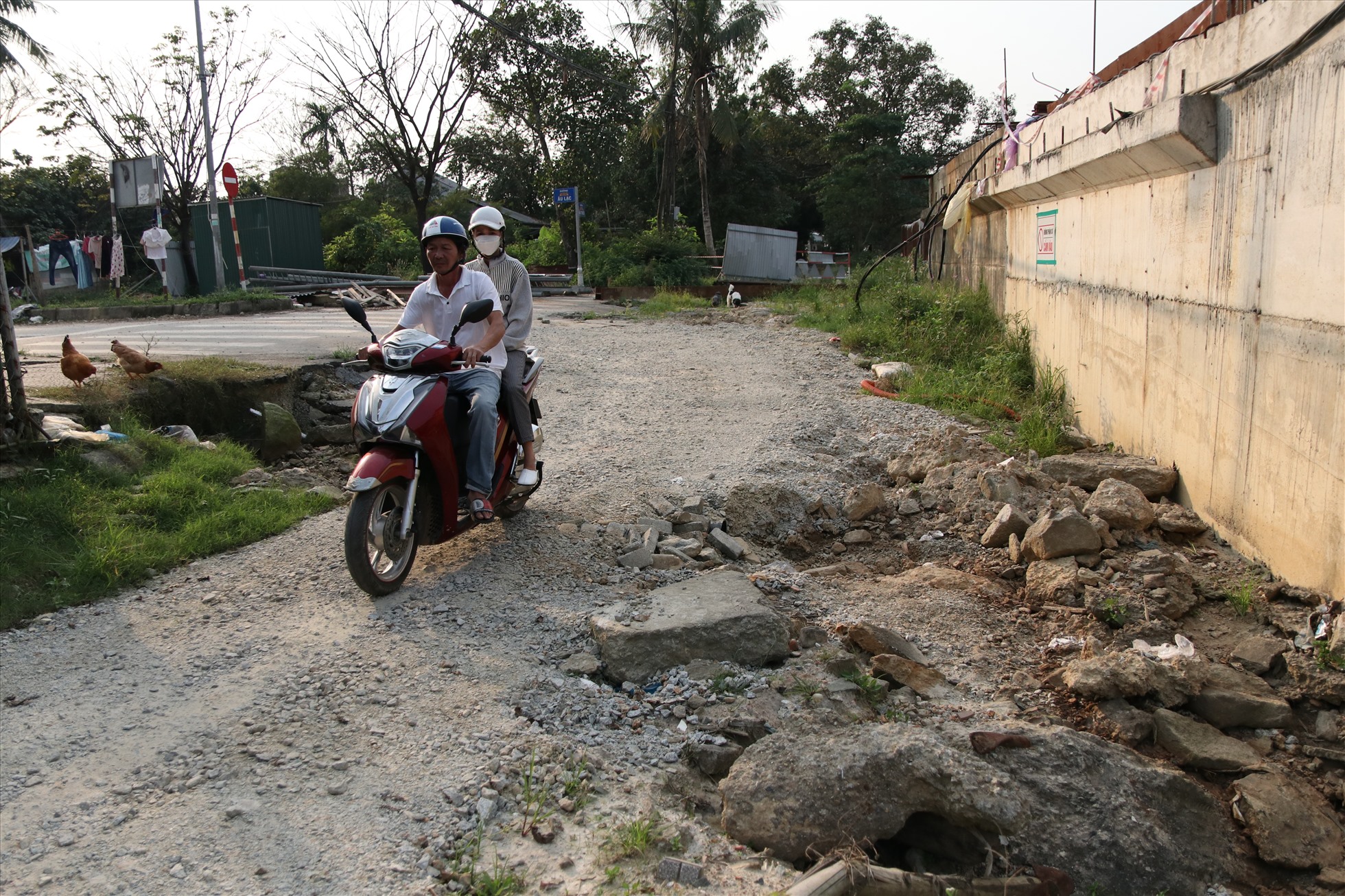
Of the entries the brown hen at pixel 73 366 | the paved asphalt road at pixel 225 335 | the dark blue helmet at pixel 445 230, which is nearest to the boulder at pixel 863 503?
the dark blue helmet at pixel 445 230

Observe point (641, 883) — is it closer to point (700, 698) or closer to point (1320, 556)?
point (700, 698)

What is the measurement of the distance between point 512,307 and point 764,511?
1.84 meters

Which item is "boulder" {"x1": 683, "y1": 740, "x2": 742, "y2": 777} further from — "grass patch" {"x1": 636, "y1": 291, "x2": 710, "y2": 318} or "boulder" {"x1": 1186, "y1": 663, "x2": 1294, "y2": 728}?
"grass patch" {"x1": 636, "y1": 291, "x2": 710, "y2": 318}

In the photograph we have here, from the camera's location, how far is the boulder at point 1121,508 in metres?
A: 4.84

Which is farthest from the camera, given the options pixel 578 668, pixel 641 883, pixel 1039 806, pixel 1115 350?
pixel 1115 350

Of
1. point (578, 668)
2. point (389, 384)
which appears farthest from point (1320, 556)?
point (389, 384)

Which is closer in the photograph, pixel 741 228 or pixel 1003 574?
pixel 1003 574

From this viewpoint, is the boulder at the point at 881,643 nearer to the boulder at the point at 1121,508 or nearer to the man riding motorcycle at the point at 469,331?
the boulder at the point at 1121,508

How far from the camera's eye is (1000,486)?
5.45m

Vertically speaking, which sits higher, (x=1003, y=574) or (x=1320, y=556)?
(x=1320, y=556)

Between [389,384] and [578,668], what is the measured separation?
162 cm

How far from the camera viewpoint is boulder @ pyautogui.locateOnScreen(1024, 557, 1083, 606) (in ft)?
14.4

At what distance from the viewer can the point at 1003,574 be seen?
4809mm

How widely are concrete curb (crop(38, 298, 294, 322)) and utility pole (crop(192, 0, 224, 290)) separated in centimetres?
276
